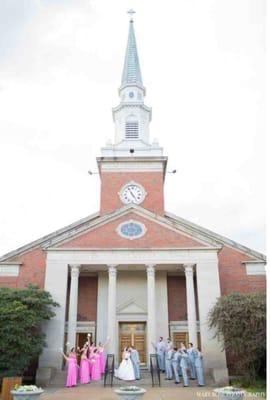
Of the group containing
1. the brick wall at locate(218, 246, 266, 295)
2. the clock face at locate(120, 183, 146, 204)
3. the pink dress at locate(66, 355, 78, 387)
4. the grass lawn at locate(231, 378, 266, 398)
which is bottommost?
the grass lawn at locate(231, 378, 266, 398)

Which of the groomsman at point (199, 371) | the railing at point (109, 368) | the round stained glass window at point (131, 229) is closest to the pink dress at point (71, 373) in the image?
the railing at point (109, 368)

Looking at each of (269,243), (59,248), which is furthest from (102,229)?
(269,243)

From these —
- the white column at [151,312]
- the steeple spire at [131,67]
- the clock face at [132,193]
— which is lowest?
the white column at [151,312]

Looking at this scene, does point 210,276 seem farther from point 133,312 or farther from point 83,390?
point 83,390

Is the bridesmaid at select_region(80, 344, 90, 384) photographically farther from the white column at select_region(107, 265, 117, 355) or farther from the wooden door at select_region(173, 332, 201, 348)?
the wooden door at select_region(173, 332, 201, 348)

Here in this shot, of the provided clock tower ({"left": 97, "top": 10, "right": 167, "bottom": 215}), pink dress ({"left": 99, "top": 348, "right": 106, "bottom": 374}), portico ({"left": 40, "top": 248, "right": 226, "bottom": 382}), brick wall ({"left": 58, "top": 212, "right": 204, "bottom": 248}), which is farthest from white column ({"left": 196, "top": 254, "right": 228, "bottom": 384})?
clock tower ({"left": 97, "top": 10, "right": 167, "bottom": 215})

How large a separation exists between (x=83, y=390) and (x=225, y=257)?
12528 millimetres

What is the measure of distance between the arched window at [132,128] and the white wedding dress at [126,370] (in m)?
18.1

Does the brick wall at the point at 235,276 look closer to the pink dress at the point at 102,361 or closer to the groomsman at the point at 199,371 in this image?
the groomsman at the point at 199,371

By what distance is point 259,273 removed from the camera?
25344 mm

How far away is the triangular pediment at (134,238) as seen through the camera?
23.8 meters

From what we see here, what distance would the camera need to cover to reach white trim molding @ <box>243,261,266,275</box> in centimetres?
2538

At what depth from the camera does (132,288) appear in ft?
83.1

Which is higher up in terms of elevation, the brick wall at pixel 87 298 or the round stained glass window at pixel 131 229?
the round stained glass window at pixel 131 229
